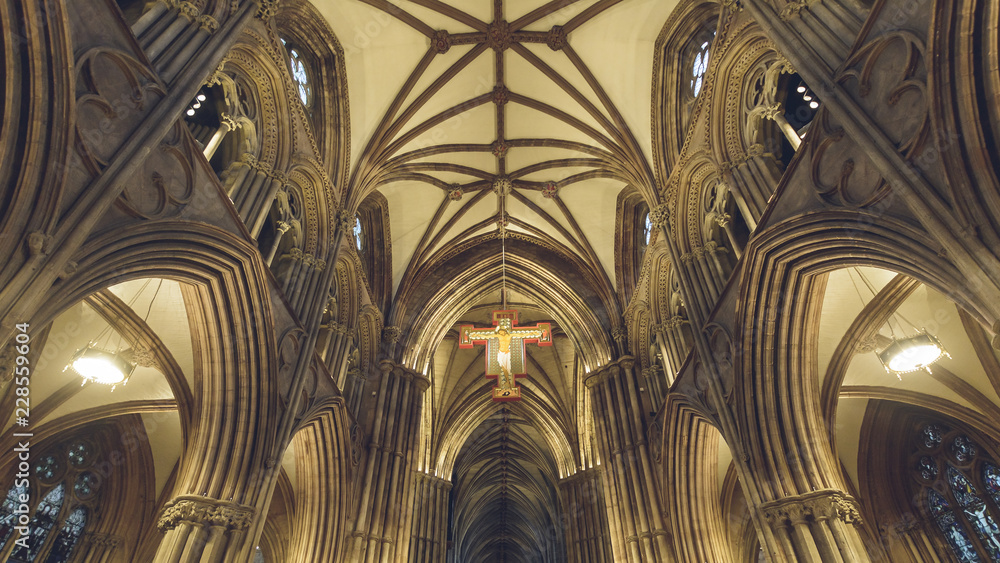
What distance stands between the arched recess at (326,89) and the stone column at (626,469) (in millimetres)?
8807

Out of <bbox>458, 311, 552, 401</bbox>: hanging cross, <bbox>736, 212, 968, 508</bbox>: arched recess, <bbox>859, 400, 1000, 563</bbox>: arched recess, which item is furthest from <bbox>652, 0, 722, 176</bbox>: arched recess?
<bbox>859, 400, 1000, 563</bbox>: arched recess

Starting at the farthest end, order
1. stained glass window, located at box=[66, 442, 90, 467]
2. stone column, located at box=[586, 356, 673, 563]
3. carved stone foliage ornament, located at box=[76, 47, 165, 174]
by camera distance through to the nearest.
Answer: stone column, located at box=[586, 356, 673, 563]
stained glass window, located at box=[66, 442, 90, 467]
carved stone foliage ornament, located at box=[76, 47, 165, 174]

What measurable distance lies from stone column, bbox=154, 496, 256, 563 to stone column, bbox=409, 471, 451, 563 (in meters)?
12.7

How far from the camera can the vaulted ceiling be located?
13430 mm

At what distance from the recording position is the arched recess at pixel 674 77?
12.4 m

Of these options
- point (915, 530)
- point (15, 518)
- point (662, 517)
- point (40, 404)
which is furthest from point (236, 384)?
point (915, 530)

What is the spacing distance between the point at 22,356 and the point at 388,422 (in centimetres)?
1099

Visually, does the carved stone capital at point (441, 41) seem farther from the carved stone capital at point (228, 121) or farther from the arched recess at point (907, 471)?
the arched recess at point (907, 471)

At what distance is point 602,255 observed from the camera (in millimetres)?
18047

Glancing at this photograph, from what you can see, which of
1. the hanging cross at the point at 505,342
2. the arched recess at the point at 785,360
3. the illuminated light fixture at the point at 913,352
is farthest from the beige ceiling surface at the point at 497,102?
the illuminated light fixture at the point at 913,352

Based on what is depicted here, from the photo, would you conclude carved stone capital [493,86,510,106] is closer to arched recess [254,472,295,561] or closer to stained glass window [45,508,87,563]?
arched recess [254,472,295,561]

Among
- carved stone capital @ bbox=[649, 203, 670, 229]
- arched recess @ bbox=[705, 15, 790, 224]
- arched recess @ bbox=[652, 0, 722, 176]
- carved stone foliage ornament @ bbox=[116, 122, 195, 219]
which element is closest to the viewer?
carved stone foliage ornament @ bbox=[116, 122, 195, 219]

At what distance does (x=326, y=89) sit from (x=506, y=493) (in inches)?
1149

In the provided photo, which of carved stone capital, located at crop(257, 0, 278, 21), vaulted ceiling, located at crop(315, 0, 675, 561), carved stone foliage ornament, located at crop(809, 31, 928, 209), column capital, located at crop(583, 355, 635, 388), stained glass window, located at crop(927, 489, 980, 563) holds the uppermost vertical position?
vaulted ceiling, located at crop(315, 0, 675, 561)
